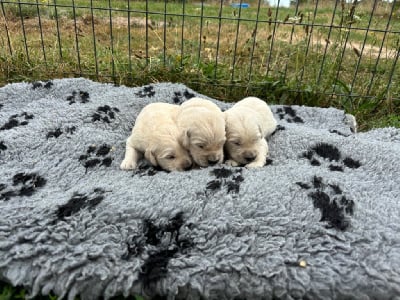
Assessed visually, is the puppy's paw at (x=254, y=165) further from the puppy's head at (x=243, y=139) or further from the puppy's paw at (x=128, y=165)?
the puppy's paw at (x=128, y=165)

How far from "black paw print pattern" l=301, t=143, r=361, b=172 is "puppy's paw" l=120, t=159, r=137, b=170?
50.3 inches

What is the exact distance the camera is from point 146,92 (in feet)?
12.3

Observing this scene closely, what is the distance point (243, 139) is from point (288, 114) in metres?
1.36

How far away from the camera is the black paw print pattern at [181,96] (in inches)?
146

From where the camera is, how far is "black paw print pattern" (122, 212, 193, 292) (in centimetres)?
165

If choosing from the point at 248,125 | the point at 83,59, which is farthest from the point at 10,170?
the point at 83,59

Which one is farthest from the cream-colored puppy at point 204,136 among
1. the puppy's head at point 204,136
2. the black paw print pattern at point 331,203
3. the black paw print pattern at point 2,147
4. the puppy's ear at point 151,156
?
the black paw print pattern at point 2,147

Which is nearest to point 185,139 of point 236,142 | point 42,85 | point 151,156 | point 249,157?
point 151,156

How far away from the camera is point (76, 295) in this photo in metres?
1.63

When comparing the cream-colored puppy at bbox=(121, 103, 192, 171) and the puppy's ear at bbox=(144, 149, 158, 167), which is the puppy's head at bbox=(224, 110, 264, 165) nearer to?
the cream-colored puppy at bbox=(121, 103, 192, 171)

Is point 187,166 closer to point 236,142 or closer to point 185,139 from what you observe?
point 185,139

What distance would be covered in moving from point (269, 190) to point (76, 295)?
A: 3.73 feet

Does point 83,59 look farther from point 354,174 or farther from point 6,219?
point 354,174

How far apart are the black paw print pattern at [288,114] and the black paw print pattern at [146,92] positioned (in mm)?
1309
